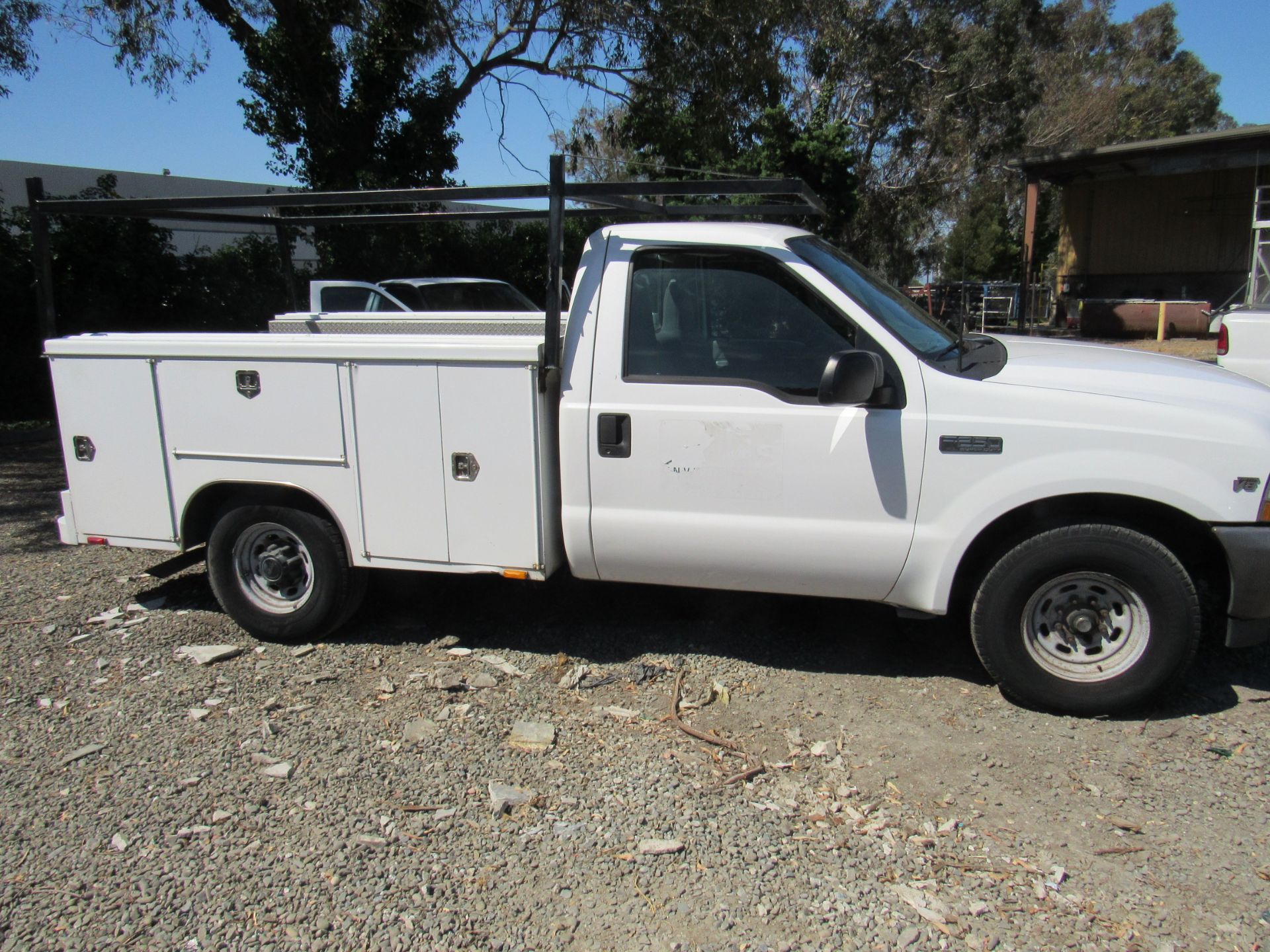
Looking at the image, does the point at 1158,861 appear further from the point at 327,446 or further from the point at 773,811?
the point at 327,446

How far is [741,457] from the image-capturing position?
4.08m

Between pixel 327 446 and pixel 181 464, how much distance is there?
859mm

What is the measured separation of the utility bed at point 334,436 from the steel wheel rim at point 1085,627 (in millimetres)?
2159

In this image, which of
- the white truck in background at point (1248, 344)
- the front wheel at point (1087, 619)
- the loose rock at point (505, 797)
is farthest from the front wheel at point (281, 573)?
the white truck in background at point (1248, 344)

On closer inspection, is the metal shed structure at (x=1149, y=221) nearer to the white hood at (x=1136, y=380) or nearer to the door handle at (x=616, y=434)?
the white hood at (x=1136, y=380)

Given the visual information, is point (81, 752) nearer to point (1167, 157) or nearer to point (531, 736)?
point (531, 736)

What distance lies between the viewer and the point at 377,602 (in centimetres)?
555

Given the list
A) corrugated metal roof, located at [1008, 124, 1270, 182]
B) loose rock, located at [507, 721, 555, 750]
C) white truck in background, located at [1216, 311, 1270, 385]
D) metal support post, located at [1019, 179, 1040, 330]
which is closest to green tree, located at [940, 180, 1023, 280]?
corrugated metal roof, located at [1008, 124, 1270, 182]

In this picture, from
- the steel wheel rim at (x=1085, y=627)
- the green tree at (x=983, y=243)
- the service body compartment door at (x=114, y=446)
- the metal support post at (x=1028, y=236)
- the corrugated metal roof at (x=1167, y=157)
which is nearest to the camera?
the steel wheel rim at (x=1085, y=627)

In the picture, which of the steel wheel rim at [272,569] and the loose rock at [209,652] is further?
the steel wheel rim at [272,569]

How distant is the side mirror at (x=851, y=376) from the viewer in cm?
372

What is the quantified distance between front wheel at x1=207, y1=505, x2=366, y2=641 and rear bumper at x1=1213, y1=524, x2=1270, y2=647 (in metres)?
3.92

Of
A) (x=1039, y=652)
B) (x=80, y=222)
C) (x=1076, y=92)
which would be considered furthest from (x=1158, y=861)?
(x=1076, y=92)

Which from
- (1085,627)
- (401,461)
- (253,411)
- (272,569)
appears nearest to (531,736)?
(401,461)
